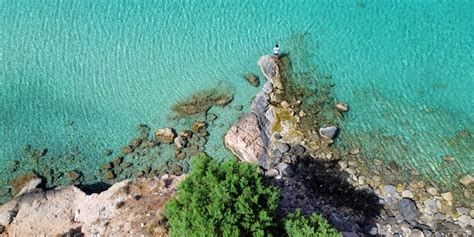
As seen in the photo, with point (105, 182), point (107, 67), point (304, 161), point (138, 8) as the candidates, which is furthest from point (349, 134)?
point (138, 8)

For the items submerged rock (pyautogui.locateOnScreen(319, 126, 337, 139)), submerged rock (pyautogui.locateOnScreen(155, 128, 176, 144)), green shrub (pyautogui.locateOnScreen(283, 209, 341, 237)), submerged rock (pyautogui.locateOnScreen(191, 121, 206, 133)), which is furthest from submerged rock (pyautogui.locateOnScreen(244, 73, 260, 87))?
green shrub (pyautogui.locateOnScreen(283, 209, 341, 237))

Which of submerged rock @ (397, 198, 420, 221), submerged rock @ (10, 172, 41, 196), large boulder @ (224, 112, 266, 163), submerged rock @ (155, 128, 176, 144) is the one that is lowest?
submerged rock @ (397, 198, 420, 221)

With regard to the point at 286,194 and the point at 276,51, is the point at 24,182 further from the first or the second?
the point at 276,51

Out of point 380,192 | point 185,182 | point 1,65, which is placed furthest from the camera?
point 1,65

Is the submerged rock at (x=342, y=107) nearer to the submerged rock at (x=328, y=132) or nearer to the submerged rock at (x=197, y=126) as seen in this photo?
the submerged rock at (x=328, y=132)

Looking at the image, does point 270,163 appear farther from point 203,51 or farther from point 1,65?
point 1,65

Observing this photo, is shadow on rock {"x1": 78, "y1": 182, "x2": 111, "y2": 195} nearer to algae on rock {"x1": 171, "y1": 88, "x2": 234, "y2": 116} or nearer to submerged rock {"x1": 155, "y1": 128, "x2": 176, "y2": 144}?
submerged rock {"x1": 155, "y1": 128, "x2": 176, "y2": 144}

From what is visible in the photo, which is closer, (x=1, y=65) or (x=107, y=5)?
(x=1, y=65)
